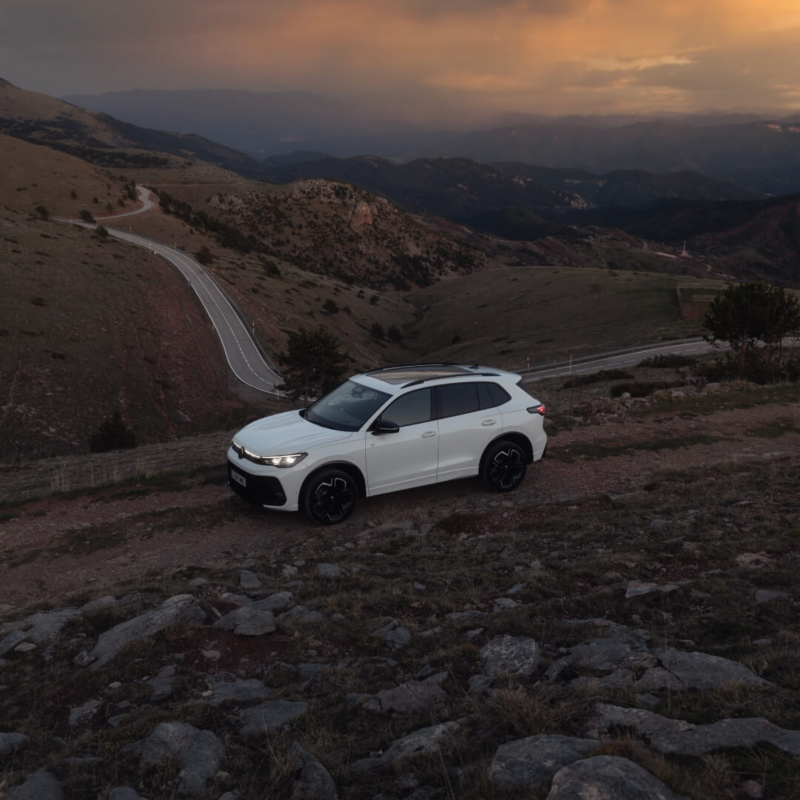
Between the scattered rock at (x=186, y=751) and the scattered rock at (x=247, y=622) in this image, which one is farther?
the scattered rock at (x=247, y=622)

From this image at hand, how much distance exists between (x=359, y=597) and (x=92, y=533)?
16.8 ft

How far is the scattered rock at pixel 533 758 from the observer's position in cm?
276

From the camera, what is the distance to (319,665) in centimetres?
450

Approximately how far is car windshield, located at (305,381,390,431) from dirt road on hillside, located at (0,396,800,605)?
1456 mm

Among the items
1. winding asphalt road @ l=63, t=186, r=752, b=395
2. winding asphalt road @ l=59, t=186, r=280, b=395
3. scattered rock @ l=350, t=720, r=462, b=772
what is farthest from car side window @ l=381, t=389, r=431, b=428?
winding asphalt road @ l=59, t=186, r=280, b=395

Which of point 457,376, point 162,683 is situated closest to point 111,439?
point 457,376

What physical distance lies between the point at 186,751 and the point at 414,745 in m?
1.31

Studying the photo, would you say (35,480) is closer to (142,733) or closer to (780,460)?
(142,733)

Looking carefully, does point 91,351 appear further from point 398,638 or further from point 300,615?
point 398,638

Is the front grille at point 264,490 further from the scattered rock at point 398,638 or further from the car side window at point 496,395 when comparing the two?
the scattered rock at point 398,638

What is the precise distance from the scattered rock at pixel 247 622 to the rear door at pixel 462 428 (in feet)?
14.7

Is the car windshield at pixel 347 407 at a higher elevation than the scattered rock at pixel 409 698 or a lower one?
higher

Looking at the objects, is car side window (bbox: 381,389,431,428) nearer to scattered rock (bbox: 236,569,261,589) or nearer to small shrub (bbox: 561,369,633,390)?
scattered rock (bbox: 236,569,261,589)

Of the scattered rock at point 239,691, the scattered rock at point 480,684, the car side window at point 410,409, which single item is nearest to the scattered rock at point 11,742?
the scattered rock at point 239,691
